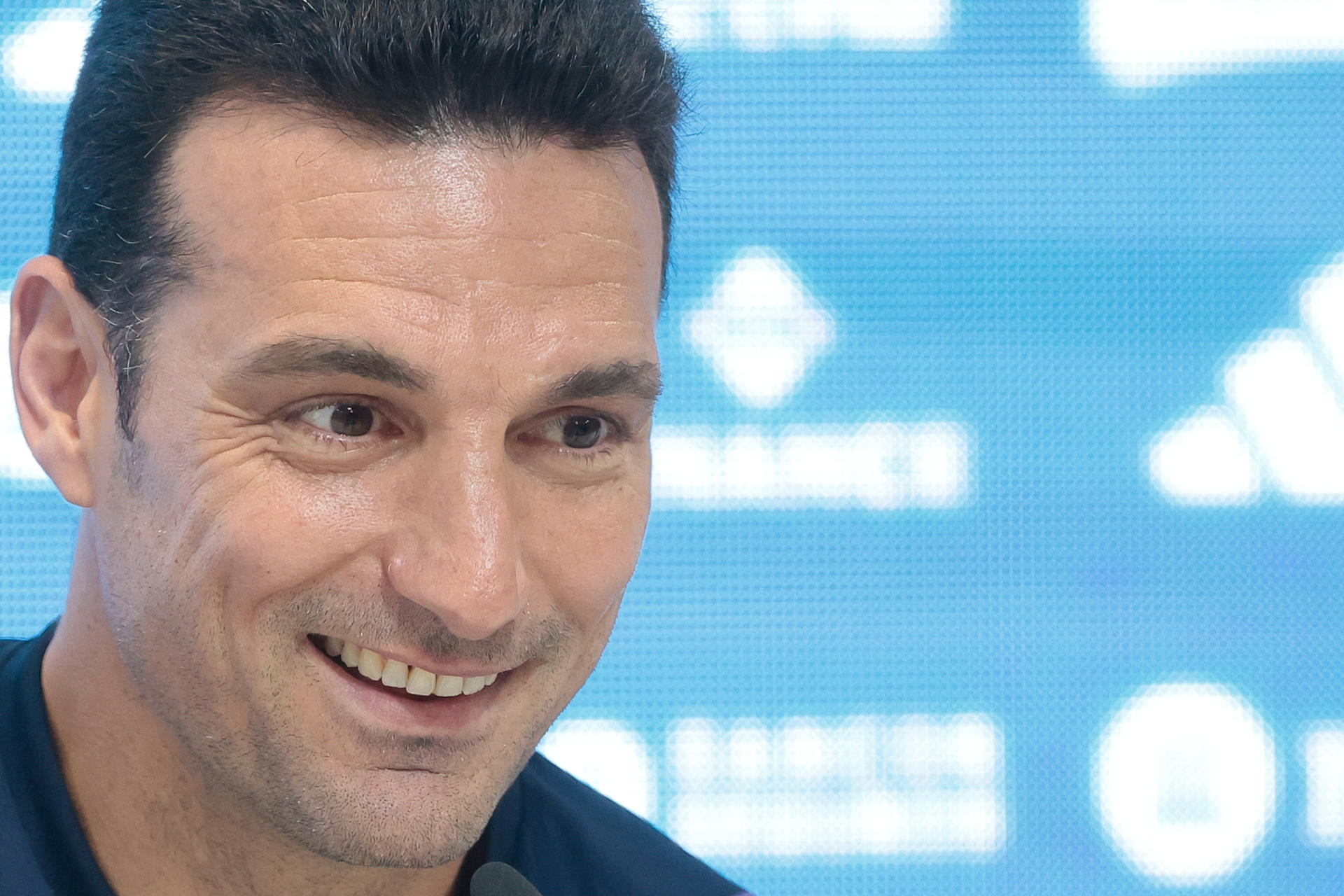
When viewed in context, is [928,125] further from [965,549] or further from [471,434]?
[471,434]

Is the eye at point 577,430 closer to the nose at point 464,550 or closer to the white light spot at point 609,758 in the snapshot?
the nose at point 464,550

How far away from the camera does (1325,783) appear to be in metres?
1.85

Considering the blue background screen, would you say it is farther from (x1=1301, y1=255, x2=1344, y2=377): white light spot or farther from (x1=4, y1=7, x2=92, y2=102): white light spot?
(x1=4, y1=7, x2=92, y2=102): white light spot

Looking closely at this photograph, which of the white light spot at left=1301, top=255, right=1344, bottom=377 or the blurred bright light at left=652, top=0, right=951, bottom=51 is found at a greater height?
the blurred bright light at left=652, top=0, right=951, bottom=51

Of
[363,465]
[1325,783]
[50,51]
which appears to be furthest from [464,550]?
[1325,783]

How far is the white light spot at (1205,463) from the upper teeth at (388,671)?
124 cm

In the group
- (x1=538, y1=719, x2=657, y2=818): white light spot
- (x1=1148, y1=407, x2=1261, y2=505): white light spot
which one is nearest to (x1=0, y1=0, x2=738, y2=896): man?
(x1=538, y1=719, x2=657, y2=818): white light spot

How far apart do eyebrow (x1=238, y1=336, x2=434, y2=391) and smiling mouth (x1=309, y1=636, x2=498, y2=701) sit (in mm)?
176

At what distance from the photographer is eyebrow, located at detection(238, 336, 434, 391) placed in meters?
0.81

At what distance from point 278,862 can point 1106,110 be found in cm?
147

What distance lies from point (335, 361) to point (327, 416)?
5 centimetres

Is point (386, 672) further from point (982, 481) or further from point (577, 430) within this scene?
point (982, 481)

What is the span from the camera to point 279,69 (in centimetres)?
84

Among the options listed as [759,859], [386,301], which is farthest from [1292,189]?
[386,301]
